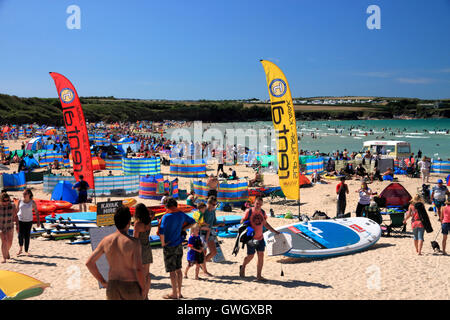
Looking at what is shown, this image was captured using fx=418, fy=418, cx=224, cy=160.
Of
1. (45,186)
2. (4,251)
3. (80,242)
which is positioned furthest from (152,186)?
(4,251)

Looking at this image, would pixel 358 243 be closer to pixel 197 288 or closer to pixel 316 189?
pixel 197 288

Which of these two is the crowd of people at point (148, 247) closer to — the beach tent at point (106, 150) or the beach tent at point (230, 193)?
the beach tent at point (230, 193)

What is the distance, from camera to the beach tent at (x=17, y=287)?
484cm

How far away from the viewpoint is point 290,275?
7172 mm

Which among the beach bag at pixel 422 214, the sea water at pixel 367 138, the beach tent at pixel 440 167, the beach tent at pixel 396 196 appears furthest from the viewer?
the sea water at pixel 367 138

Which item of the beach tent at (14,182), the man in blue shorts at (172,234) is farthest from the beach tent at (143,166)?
the man in blue shorts at (172,234)

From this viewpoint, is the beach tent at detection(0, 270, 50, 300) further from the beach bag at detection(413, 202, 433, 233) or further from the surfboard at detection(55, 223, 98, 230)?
the beach bag at detection(413, 202, 433, 233)

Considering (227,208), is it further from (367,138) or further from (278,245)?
(367,138)

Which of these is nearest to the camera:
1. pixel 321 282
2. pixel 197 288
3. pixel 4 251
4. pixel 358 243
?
pixel 197 288

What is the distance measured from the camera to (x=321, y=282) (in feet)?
22.1

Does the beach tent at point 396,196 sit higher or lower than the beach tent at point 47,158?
lower

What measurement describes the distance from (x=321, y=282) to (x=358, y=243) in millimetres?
2249

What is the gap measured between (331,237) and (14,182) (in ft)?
45.8

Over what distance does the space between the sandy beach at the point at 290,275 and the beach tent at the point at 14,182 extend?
355 inches
